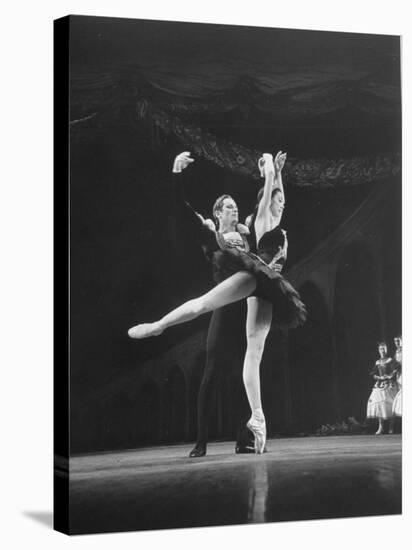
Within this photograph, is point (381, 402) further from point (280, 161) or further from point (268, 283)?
point (280, 161)

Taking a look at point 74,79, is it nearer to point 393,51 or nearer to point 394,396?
point 393,51

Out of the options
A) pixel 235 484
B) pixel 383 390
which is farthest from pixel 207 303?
pixel 383 390

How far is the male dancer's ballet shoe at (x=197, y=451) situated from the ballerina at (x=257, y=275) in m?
0.37

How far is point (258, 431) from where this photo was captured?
11.5 metres

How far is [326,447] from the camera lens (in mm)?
11664

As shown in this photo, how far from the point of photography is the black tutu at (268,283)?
1137 centimetres

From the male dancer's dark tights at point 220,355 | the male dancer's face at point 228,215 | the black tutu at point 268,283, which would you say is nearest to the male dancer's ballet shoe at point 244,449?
the male dancer's dark tights at point 220,355

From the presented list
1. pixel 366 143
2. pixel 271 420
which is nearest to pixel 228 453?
pixel 271 420

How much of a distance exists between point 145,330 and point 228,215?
3.16 ft

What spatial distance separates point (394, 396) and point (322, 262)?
109 centimetres

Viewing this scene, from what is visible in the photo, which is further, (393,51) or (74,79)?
(393,51)

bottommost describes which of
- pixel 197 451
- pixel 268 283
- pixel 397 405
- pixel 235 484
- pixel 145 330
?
pixel 235 484

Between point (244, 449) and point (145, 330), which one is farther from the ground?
point (145, 330)

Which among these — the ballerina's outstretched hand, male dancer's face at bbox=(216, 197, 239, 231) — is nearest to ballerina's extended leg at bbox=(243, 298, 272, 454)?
male dancer's face at bbox=(216, 197, 239, 231)
